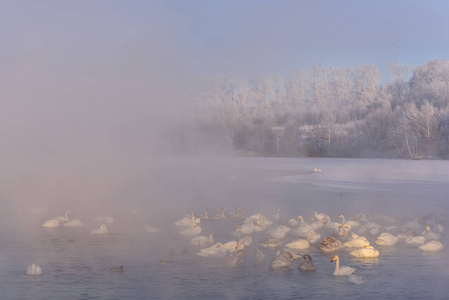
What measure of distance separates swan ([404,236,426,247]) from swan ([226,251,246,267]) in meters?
4.59

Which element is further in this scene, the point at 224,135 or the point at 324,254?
the point at 224,135

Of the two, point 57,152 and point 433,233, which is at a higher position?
point 57,152

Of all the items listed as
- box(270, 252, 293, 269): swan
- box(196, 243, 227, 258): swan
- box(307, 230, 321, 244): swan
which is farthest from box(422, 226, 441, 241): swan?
box(196, 243, 227, 258): swan

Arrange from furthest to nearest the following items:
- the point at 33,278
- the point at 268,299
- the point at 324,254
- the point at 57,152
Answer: the point at 324,254
the point at 57,152
the point at 33,278
the point at 268,299

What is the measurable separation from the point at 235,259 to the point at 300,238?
3769 mm

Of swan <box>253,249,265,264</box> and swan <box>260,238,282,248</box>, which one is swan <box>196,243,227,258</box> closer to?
swan <box>253,249,265,264</box>

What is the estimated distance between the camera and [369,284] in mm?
10531

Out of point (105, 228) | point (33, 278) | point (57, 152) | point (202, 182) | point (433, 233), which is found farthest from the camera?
point (202, 182)

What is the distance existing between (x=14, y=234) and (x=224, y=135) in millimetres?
6332

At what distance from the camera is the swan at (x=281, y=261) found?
458 inches

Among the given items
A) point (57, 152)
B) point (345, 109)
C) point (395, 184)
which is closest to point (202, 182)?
point (395, 184)

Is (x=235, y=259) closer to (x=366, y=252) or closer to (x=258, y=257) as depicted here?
(x=258, y=257)

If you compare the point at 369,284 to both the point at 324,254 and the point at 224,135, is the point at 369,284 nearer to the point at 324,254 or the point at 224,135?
the point at 324,254

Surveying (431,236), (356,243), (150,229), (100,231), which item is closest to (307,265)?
(356,243)
